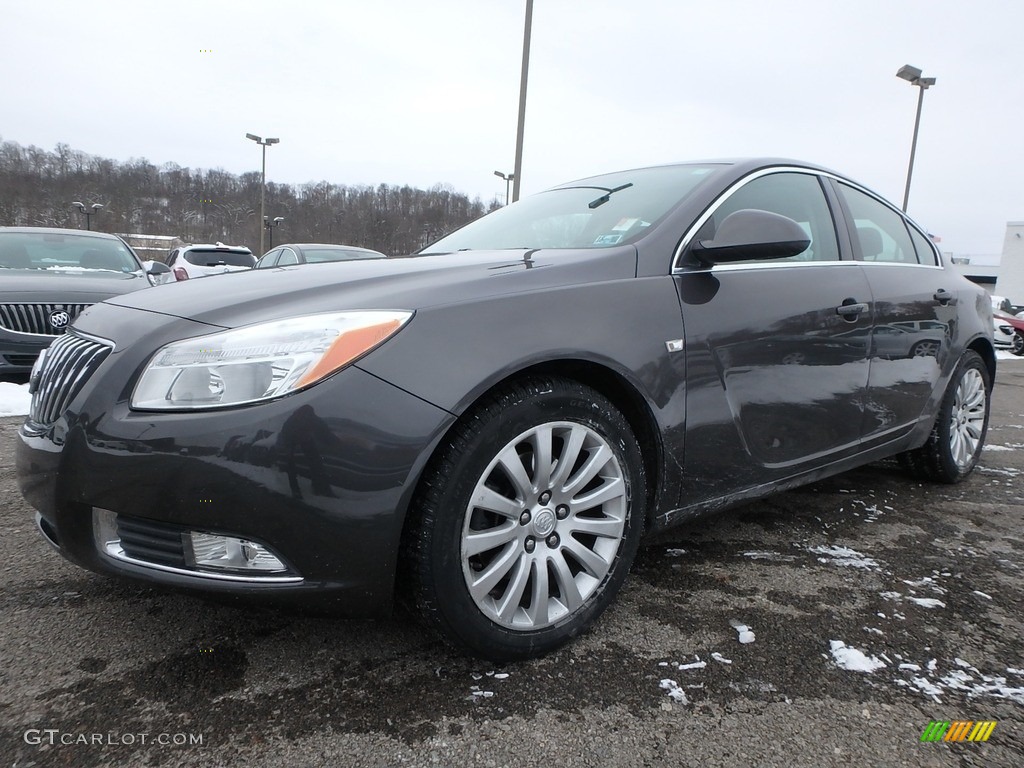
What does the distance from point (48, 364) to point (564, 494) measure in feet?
4.64

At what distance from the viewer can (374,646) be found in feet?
5.99

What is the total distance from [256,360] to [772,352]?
1.59 m

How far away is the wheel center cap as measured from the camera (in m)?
1.74

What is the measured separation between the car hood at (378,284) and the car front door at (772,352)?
1.15 feet

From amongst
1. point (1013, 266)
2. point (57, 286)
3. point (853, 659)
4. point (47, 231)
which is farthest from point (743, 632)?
point (1013, 266)

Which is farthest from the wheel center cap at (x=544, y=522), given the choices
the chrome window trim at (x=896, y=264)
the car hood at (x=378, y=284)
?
the chrome window trim at (x=896, y=264)

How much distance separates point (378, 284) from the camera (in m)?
1.78

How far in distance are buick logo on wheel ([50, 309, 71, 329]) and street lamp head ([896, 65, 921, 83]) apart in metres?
15.5

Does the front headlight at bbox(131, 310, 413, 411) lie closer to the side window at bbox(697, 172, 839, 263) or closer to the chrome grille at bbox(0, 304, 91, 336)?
the side window at bbox(697, 172, 839, 263)

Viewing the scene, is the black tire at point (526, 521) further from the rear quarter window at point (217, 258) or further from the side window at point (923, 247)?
the rear quarter window at point (217, 258)

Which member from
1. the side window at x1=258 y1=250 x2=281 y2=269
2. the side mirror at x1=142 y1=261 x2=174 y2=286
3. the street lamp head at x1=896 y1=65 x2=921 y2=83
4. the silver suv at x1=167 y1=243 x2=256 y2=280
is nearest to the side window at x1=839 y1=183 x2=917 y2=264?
the side mirror at x1=142 y1=261 x2=174 y2=286

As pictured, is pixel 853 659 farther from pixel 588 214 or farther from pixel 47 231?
pixel 47 231

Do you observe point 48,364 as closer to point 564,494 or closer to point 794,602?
point 564,494

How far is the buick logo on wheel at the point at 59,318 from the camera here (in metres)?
5.16
